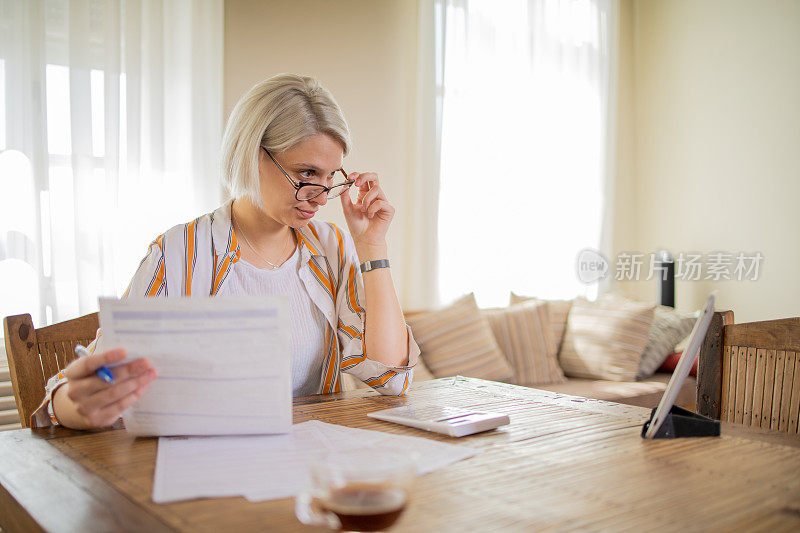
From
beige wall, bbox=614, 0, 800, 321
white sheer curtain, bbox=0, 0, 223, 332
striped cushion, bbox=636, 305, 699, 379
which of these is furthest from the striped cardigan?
beige wall, bbox=614, 0, 800, 321

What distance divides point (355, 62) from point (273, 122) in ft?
7.47

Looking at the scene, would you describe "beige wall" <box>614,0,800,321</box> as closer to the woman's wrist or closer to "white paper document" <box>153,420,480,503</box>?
the woman's wrist

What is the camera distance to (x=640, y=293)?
489cm

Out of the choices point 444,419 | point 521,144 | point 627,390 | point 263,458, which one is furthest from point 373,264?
point 521,144

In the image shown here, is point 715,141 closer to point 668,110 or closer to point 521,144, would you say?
point 668,110

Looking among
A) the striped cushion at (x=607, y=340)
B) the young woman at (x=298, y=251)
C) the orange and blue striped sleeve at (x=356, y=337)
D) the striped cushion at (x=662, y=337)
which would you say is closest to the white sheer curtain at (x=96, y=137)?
the young woman at (x=298, y=251)

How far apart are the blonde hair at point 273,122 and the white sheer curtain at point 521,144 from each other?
2.37m

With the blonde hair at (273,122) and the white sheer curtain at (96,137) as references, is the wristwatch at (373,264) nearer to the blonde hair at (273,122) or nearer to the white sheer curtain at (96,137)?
the blonde hair at (273,122)

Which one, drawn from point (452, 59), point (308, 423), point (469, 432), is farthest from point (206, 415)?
point (452, 59)

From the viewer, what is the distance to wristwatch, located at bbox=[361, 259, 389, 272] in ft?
5.38

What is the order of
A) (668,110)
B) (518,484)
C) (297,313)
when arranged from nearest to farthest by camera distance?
(518,484) < (297,313) < (668,110)

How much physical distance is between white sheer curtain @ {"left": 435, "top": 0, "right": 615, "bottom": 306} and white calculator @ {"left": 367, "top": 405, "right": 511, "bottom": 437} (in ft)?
8.92

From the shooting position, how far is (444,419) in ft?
3.79

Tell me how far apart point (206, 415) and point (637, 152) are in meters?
4.41
